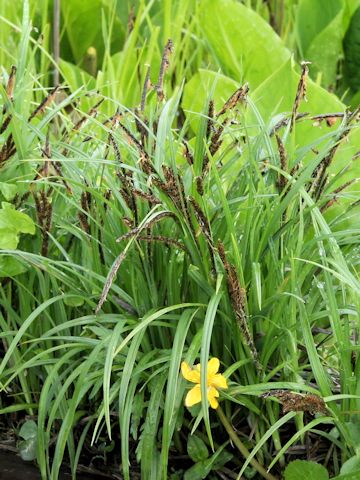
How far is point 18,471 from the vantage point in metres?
1.97

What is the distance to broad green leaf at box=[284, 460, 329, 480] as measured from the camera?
163 cm

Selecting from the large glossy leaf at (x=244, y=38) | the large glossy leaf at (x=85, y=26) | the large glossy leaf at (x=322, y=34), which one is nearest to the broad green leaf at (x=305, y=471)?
the large glossy leaf at (x=244, y=38)

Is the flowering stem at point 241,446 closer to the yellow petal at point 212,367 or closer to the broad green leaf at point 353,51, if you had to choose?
the yellow petal at point 212,367

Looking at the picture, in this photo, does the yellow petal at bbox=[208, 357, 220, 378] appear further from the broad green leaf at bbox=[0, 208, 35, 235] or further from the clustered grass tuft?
the broad green leaf at bbox=[0, 208, 35, 235]

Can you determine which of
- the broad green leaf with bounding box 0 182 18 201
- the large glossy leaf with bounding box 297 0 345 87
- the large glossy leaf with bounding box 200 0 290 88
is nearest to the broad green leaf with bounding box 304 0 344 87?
the large glossy leaf with bounding box 297 0 345 87

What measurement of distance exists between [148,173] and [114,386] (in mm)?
428

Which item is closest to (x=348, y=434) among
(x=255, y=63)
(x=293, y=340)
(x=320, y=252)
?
(x=293, y=340)

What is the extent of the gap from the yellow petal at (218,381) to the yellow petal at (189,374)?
3cm

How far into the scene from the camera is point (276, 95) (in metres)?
2.54

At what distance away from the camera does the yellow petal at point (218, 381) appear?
5.49ft

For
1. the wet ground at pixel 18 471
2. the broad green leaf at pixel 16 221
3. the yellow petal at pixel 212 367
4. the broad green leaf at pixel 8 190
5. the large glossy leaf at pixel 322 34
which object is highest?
the large glossy leaf at pixel 322 34

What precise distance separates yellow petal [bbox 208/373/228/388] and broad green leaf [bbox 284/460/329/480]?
189 millimetres

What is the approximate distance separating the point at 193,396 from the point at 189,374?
0.14 feet

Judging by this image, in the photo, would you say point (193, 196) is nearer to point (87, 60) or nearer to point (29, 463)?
point (29, 463)
